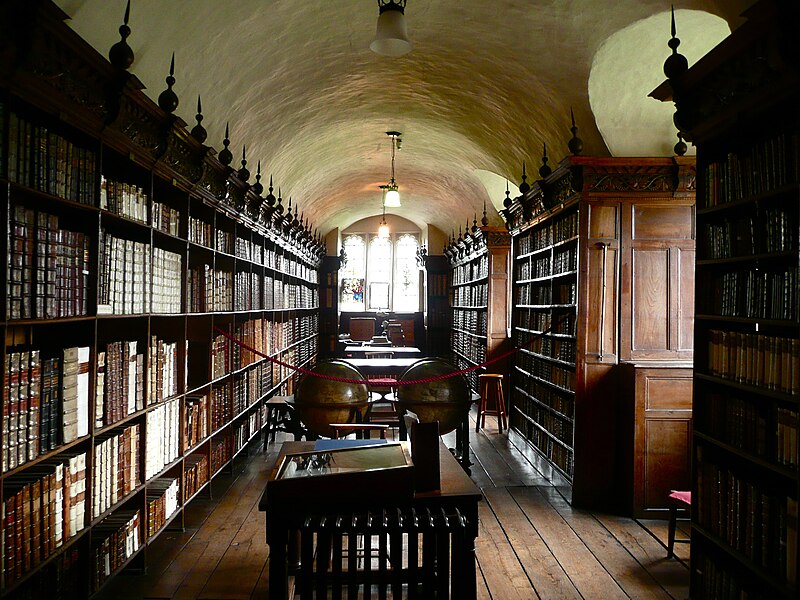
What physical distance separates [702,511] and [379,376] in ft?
21.7

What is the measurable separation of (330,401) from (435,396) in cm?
83

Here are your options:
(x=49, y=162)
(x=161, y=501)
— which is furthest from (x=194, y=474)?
(x=49, y=162)

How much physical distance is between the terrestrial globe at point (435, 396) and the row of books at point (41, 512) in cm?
249

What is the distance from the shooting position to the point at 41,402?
8.96 feet

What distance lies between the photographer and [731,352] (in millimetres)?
3166

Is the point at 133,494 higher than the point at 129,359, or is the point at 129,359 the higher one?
the point at 129,359

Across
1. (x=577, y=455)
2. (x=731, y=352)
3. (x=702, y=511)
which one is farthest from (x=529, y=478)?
(x=731, y=352)

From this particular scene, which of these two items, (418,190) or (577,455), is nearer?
(577,455)

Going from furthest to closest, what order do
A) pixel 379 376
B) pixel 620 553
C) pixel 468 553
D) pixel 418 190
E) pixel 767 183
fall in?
pixel 418 190 → pixel 379 376 → pixel 620 553 → pixel 767 183 → pixel 468 553

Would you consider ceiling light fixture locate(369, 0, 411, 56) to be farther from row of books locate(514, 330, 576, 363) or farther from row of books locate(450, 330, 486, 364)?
row of books locate(450, 330, 486, 364)

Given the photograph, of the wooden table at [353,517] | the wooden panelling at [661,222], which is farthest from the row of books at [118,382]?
the wooden panelling at [661,222]

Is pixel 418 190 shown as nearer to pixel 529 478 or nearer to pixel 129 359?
pixel 529 478

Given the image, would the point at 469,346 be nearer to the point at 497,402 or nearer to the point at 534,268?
the point at 497,402

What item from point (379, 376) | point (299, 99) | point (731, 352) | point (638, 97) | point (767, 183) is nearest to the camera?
point (767, 183)
